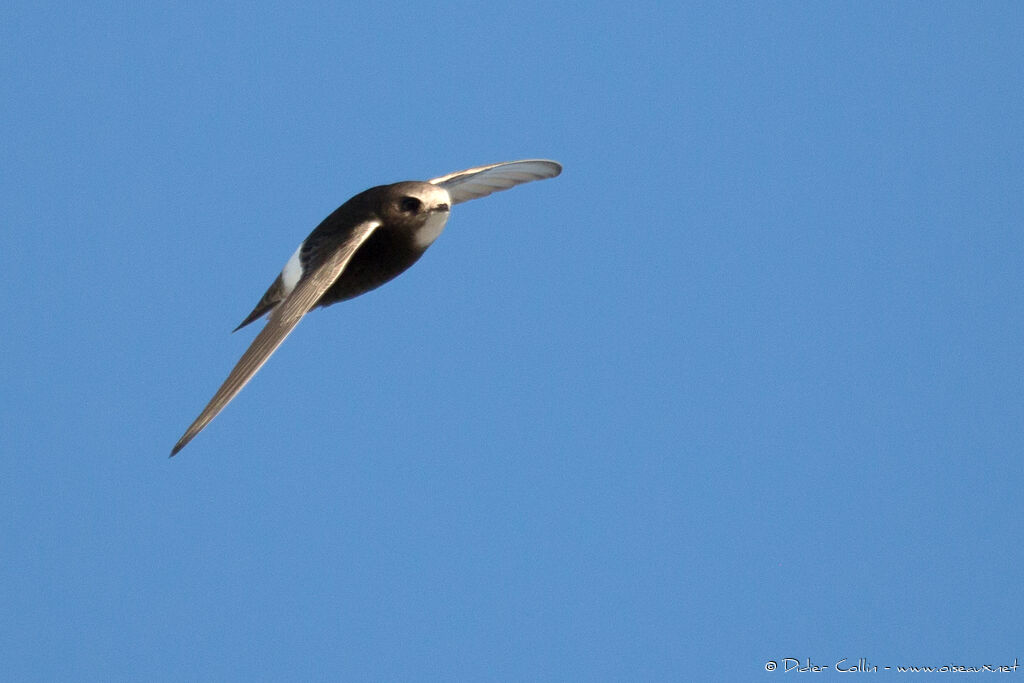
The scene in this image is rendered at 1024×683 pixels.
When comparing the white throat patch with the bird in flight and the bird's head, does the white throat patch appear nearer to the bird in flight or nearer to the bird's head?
the bird in flight

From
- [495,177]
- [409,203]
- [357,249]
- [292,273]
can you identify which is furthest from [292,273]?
Answer: [495,177]

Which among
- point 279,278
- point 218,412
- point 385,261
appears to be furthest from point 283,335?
point 279,278

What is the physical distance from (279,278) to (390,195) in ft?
1.81

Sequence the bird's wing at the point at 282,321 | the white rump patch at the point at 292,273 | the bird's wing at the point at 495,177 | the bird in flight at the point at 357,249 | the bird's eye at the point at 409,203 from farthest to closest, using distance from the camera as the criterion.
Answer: the bird's wing at the point at 495,177, the white rump patch at the point at 292,273, the bird's eye at the point at 409,203, the bird in flight at the point at 357,249, the bird's wing at the point at 282,321

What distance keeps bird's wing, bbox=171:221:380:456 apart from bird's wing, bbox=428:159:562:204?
31.9 inches

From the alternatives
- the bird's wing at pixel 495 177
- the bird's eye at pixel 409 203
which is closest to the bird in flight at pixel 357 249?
the bird's eye at pixel 409 203

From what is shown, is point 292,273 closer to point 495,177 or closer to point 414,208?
point 414,208

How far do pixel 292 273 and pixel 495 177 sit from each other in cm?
A: 92

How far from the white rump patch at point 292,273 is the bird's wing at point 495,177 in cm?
60

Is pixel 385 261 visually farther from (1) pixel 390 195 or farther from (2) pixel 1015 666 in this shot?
(2) pixel 1015 666

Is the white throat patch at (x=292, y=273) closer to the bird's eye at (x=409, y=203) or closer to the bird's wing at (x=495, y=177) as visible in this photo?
the bird's eye at (x=409, y=203)

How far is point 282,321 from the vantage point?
2723mm

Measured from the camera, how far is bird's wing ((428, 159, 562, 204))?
3.73 metres

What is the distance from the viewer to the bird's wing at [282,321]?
2.36 metres
